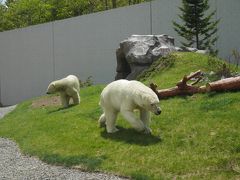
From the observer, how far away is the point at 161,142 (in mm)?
7691

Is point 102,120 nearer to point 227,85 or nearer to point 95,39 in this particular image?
point 227,85

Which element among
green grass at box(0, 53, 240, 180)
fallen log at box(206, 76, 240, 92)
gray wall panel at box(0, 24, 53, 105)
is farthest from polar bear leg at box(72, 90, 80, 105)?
gray wall panel at box(0, 24, 53, 105)

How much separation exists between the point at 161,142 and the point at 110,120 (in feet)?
4.12

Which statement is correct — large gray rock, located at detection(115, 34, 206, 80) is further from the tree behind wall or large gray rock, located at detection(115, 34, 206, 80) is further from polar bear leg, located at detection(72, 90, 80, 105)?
polar bear leg, located at detection(72, 90, 80, 105)

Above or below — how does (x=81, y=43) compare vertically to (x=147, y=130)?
above

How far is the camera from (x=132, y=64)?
563 inches

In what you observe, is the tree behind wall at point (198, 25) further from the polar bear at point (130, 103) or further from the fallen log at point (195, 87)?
the polar bear at point (130, 103)

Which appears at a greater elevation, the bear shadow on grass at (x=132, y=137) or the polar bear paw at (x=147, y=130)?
the polar bear paw at (x=147, y=130)

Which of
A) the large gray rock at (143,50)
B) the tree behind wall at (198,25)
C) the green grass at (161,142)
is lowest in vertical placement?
the green grass at (161,142)

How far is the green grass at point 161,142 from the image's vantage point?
6.64 metres

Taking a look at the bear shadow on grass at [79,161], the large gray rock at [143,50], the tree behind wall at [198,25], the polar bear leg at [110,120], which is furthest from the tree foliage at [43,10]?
the bear shadow on grass at [79,161]

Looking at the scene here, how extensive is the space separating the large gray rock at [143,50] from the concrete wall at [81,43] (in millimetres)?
2311

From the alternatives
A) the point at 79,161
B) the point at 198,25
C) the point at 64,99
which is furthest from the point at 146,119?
the point at 198,25

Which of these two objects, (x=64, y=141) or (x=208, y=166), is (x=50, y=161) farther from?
(x=208, y=166)
